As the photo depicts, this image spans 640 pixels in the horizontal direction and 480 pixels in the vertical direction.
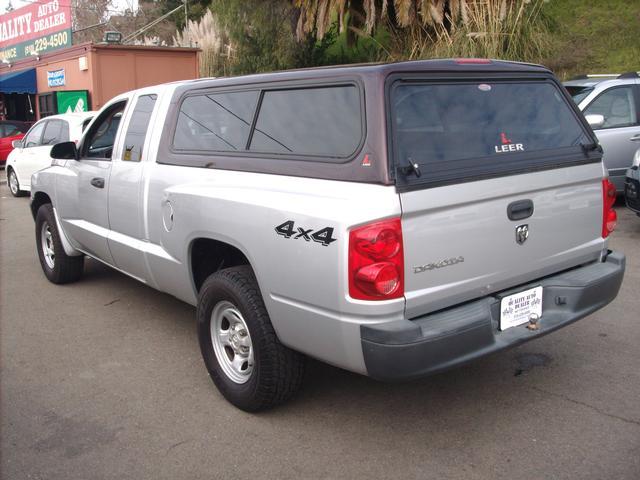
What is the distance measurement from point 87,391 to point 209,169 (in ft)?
5.09

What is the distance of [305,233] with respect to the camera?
307 centimetres

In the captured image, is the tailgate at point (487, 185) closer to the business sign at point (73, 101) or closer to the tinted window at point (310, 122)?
the tinted window at point (310, 122)

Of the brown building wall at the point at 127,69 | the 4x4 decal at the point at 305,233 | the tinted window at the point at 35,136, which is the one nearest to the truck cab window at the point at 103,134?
the 4x4 decal at the point at 305,233

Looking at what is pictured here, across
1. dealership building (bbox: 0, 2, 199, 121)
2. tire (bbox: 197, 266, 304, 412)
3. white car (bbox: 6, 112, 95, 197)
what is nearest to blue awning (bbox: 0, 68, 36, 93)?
dealership building (bbox: 0, 2, 199, 121)

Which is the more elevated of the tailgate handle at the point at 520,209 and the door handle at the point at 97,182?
the door handle at the point at 97,182

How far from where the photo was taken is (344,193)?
303 cm

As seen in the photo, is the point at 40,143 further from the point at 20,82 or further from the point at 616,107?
the point at 20,82

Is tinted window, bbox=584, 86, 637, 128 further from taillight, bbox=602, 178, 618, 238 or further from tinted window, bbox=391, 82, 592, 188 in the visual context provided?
tinted window, bbox=391, 82, 592, 188

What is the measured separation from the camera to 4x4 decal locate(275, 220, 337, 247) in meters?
2.97

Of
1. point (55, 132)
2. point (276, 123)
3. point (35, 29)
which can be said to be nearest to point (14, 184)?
point (55, 132)

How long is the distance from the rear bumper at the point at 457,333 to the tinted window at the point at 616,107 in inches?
235

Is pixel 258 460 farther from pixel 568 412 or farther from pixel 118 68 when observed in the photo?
pixel 118 68

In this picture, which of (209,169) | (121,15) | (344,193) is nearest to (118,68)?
(209,169)

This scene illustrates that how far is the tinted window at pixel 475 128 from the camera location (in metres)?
3.13
